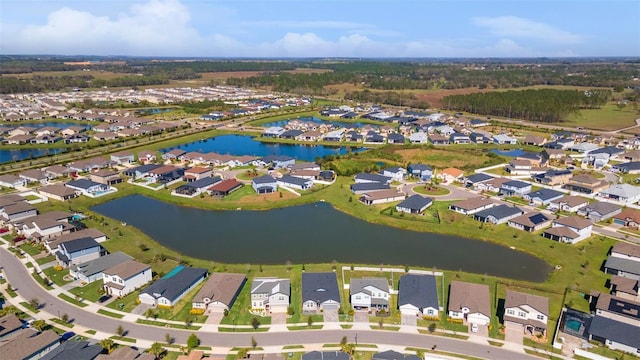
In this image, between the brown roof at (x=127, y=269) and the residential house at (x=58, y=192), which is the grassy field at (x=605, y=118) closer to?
the brown roof at (x=127, y=269)

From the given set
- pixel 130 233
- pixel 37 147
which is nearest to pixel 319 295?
pixel 130 233

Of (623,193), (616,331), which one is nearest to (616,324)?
(616,331)

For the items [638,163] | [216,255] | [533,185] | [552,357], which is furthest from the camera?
[638,163]

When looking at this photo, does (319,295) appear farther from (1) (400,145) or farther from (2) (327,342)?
(1) (400,145)

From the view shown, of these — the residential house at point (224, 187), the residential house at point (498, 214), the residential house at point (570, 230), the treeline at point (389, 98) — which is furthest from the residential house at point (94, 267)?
the treeline at point (389, 98)

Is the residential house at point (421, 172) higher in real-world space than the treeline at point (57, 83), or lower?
lower

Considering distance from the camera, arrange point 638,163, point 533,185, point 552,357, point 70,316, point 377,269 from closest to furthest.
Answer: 1. point 552,357
2. point 70,316
3. point 377,269
4. point 533,185
5. point 638,163

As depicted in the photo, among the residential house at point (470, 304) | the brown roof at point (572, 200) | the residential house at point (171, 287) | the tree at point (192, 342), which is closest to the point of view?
the tree at point (192, 342)
